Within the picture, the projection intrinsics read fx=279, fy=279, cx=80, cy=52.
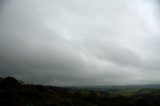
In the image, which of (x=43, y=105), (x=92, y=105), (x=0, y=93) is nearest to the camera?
(x=43, y=105)

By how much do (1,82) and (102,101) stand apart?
22.9 m

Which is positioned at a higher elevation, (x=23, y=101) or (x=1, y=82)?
(x=1, y=82)

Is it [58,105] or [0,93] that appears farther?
[0,93]

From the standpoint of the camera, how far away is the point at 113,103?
4669 centimetres

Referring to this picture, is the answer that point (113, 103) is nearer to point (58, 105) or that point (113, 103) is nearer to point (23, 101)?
point (58, 105)

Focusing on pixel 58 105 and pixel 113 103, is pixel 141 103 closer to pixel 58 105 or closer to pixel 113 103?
pixel 113 103

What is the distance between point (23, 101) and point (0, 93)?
6966 millimetres

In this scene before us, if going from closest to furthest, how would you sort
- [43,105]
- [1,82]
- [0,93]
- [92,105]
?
[43,105] → [92,105] → [0,93] → [1,82]

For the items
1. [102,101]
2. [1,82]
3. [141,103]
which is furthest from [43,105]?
[1,82]

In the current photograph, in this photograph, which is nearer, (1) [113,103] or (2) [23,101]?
(2) [23,101]

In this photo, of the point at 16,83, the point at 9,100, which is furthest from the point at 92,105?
the point at 16,83

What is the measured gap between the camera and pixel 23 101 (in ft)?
131

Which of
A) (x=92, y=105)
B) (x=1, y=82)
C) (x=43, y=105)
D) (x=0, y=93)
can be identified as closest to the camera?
(x=43, y=105)

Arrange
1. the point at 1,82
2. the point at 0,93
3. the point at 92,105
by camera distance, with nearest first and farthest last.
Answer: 1. the point at 92,105
2. the point at 0,93
3. the point at 1,82
